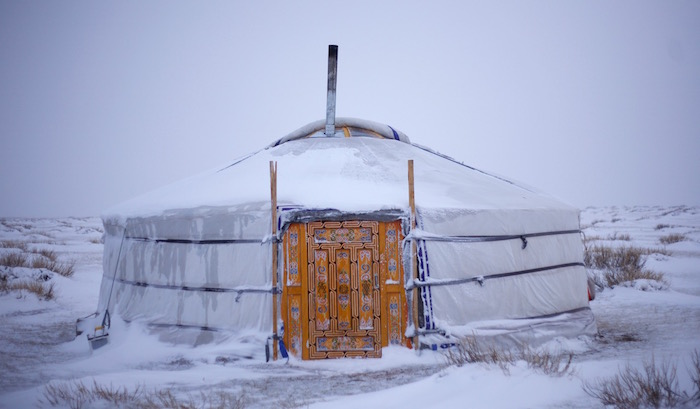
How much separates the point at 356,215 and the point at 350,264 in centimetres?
49

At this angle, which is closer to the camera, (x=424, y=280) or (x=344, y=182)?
(x=424, y=280)

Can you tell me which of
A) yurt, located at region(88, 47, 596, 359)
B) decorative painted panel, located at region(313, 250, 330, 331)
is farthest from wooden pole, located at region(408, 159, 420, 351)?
decorative painted panel, located at region(313, 250, 330, 331)

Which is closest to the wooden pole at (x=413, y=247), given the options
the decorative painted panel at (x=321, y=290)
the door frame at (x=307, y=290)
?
the door frame at (x=307, y=290)

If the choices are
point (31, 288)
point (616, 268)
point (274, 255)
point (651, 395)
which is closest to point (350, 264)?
point (274, 255)

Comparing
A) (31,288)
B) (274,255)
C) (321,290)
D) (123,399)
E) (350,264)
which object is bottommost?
(123,399)

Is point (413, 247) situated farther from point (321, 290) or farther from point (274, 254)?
point (274, 254)

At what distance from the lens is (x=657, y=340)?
4.56m

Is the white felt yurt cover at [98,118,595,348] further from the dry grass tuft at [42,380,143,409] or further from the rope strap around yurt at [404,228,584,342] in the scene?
the dry grass tuft at [42,380,143,409]

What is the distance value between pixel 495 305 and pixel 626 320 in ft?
7.77

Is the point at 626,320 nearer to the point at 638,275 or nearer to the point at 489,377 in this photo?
the point at 638,275

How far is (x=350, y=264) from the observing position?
4.35 m

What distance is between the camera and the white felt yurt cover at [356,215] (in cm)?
429

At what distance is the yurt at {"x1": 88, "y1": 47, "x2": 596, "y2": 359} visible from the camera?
425cm

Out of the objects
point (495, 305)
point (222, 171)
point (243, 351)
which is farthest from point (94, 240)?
point (495, 305)
